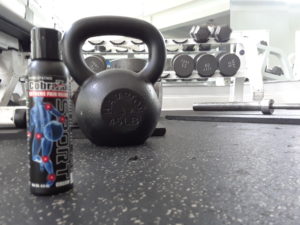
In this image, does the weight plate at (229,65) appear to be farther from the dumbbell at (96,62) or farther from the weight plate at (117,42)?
the dumbbell at (96,62)

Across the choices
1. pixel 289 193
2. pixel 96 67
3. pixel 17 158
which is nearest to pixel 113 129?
pixel 17 158

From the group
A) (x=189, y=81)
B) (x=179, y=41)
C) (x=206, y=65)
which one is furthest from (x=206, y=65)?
(x=189, y=81)

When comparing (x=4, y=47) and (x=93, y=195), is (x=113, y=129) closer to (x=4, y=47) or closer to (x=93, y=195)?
(x=93, y=195)

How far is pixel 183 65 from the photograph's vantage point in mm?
2186

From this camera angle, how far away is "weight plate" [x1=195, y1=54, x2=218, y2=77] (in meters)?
2.16

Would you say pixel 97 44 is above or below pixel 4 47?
above

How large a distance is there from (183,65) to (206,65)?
0.56 feet

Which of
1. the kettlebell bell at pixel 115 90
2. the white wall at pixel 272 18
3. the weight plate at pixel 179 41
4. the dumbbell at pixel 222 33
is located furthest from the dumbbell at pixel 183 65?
the kettlebell bell at pixel 115 90

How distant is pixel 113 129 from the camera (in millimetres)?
489

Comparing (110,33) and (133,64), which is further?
(133,64)

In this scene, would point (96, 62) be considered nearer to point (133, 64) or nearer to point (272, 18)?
point (133, 64)

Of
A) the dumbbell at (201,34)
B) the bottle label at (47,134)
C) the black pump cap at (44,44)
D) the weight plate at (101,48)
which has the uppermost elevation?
the dumbbell at (201,34)

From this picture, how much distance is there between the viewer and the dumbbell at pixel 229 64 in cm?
219

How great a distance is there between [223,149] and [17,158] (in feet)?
1.09
